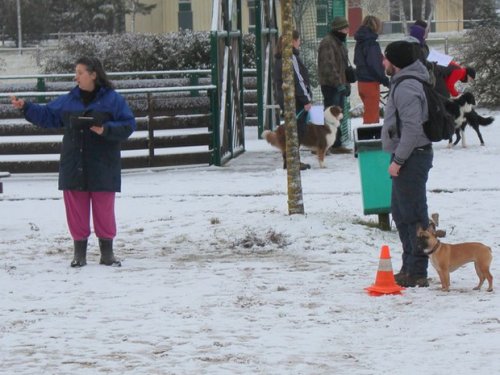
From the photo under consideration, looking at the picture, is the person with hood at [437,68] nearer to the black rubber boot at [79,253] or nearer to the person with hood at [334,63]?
the person with hood at [334,63]

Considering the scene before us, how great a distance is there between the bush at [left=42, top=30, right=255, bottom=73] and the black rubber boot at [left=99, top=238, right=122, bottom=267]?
21.2m

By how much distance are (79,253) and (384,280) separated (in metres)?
2.63

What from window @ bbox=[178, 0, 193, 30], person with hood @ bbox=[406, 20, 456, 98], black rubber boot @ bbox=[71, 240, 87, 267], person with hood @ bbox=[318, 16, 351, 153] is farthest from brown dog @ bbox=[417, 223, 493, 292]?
window @ bbox=[178, 0, 193, 30]

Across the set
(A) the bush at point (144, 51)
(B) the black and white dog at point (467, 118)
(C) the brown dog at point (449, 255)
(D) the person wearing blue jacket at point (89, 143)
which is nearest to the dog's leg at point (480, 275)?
(C) the brown dog at point (449, 255)

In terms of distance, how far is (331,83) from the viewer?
17.2 metres

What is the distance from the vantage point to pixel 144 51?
3198cm

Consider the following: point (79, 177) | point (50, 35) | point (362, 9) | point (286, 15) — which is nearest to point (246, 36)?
point (286, 15)

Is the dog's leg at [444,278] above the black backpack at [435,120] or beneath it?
beneath

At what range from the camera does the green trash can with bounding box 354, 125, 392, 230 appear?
10.7m

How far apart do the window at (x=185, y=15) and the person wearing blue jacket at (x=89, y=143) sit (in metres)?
51.3

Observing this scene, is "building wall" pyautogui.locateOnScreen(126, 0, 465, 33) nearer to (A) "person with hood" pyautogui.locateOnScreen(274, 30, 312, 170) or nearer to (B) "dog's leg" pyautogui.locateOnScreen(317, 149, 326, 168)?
(A) "person with hood" pyautogui.locateOnScreen(274, 30, 312, 170)

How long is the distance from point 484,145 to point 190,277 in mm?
9747

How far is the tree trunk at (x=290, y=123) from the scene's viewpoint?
1116 centimetres

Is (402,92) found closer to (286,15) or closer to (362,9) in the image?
(286,15)
